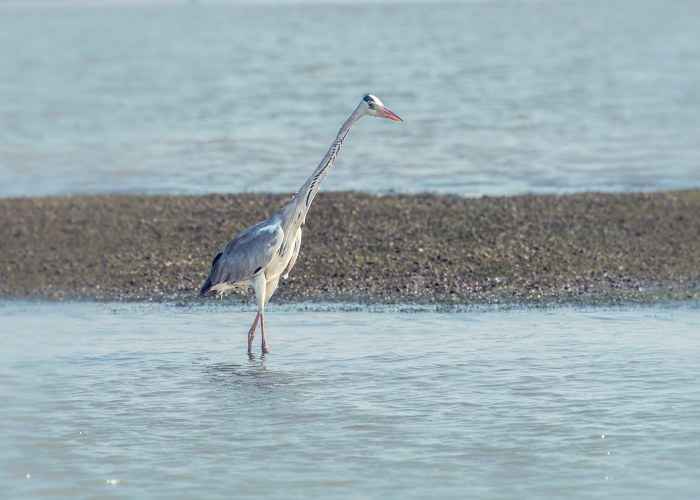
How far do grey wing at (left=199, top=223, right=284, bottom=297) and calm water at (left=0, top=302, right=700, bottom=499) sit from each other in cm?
76

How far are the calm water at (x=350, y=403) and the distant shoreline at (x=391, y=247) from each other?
30.5 inches

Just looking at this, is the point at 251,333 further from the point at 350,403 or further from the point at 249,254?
the point at 350,403

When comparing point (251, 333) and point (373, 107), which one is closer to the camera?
point (251, 333)

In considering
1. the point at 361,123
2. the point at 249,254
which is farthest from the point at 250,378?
the point at 361,123

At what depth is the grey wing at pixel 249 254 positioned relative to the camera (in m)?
13.8

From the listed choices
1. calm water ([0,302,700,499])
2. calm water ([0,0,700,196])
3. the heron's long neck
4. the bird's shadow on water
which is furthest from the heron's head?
calm water ([0,0,700,196])

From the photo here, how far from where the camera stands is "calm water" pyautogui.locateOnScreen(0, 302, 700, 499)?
9531 millimetres

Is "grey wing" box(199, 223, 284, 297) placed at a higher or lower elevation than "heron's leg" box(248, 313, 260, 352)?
higher

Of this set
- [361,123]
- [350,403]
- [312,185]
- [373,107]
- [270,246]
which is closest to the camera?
[350,403]

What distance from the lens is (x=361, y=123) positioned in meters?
33.0

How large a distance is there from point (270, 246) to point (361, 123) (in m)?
19.6

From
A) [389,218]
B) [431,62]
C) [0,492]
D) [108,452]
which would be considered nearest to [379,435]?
[108,452]

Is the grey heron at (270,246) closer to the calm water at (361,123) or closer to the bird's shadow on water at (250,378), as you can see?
the bird's shadow on water at (250,378)

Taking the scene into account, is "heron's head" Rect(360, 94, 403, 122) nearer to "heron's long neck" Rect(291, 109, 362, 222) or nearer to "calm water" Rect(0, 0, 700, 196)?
"heron's long neck" Rect(291, 109, 362, 222)
